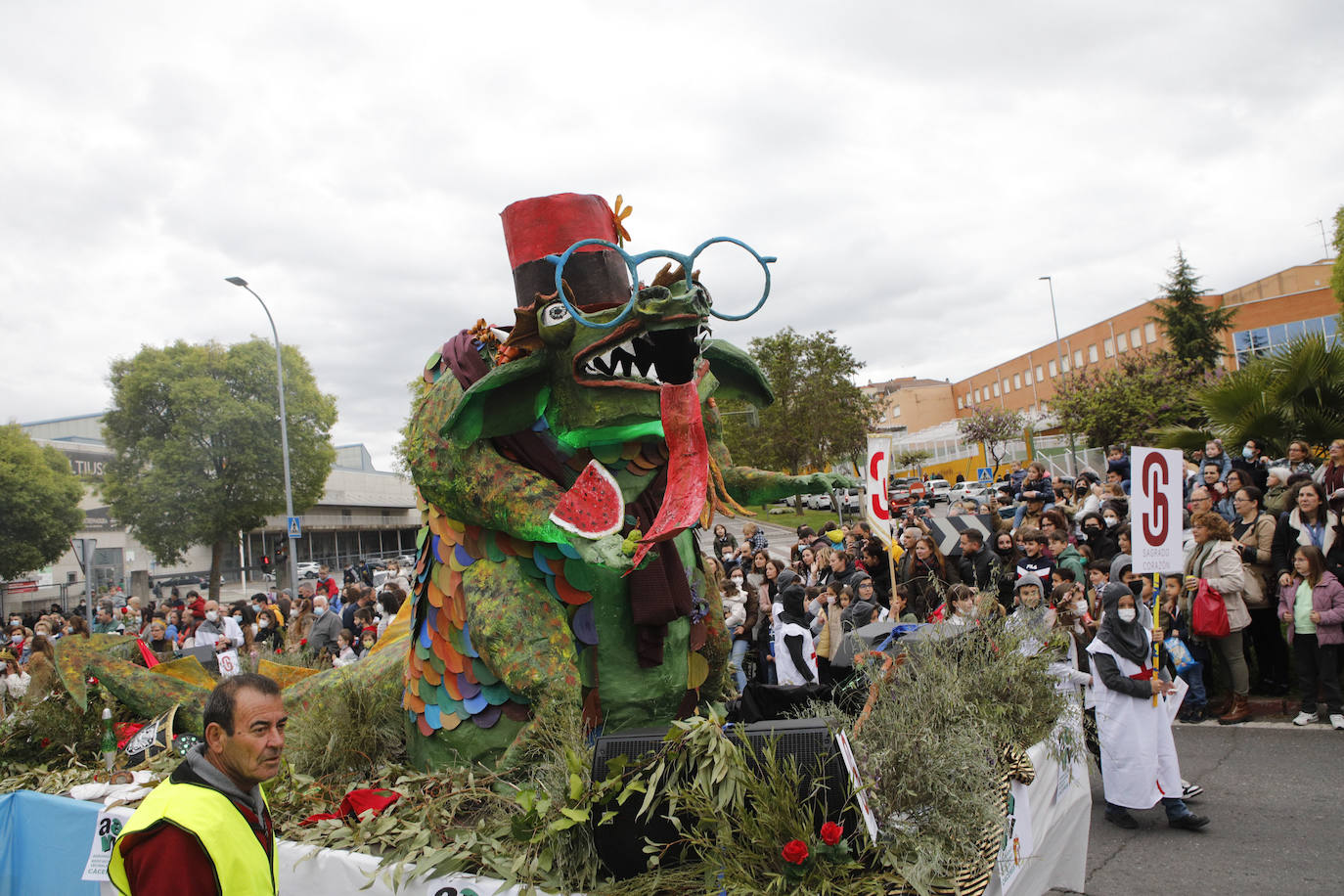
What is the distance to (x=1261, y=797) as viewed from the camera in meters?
5.64

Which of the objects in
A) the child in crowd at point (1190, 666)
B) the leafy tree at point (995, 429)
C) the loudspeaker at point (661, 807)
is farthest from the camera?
the leafy tree at point (995, 429)

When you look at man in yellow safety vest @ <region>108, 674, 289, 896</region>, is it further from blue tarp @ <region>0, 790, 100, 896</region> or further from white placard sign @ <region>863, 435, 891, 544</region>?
white placard sign @ <region>863, 435, 891, 544</region>

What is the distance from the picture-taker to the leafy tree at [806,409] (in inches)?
1201

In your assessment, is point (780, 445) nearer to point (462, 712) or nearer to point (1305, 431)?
point (1305, 431)

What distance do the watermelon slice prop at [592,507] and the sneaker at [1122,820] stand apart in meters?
4.37

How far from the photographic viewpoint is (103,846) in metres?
3.91

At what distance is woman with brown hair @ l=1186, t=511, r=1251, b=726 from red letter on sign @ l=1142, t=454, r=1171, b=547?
2860 millimetres

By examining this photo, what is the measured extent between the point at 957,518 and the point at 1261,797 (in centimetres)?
319

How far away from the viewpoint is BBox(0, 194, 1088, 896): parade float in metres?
2.54

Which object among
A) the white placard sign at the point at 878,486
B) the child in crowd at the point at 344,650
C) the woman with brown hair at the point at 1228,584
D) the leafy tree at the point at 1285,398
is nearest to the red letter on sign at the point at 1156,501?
the white placard sign at the point at 878,486

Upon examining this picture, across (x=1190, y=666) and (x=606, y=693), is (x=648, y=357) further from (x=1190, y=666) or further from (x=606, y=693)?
(x=1190, y=666)

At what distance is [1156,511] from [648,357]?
3191 millimetres

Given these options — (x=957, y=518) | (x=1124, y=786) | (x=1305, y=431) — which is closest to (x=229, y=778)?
(x=1124, y=786)

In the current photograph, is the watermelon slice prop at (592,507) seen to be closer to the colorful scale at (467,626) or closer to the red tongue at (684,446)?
the red tongue at (684,446)
